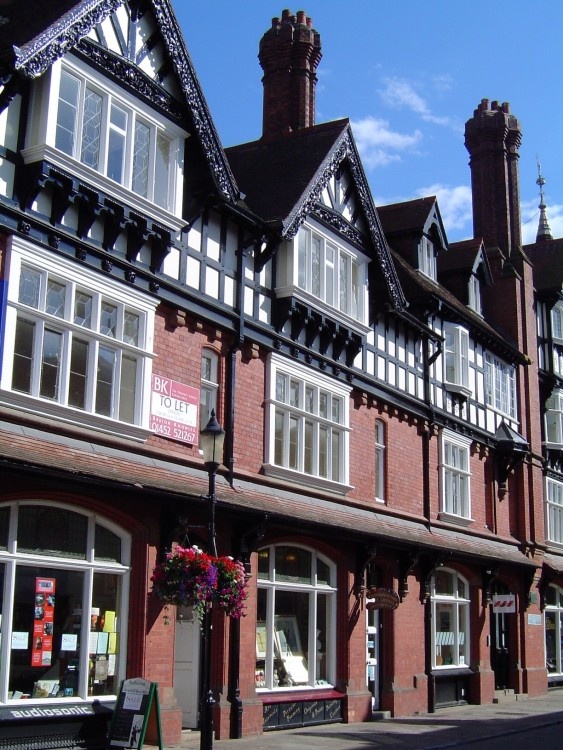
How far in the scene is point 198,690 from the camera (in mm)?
17078

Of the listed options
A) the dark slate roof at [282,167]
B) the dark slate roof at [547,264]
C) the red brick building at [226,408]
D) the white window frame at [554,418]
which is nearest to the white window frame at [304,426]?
the red brick building at [226,408]

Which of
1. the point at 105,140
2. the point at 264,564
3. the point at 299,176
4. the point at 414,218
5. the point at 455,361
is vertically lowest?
the point at 264,564

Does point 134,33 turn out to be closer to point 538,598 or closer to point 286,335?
point 286,335

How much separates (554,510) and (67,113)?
2589 centimetres

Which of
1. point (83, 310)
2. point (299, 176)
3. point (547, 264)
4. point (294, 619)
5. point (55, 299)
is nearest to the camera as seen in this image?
point (55, 299)

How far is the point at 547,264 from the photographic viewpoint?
3897cm

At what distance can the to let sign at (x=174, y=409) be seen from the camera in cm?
1656

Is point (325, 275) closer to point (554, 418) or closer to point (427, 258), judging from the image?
point (427, 258)

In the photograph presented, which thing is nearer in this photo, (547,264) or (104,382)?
(104,382)

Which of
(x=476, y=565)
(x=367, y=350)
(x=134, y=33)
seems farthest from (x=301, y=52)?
(x=476, y=565)

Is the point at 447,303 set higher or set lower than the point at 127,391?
higher

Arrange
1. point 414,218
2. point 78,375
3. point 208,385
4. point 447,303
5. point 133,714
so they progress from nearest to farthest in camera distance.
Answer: point 133,714 → point 78,375 → point 208,385 → point 447,303 → point 414,218

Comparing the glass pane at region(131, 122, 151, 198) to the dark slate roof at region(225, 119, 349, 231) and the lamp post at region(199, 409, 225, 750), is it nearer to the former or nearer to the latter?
the dark slate roof at region(225, 119, 349, 231)

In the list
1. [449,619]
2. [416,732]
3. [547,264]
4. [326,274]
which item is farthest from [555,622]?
[326,274]
